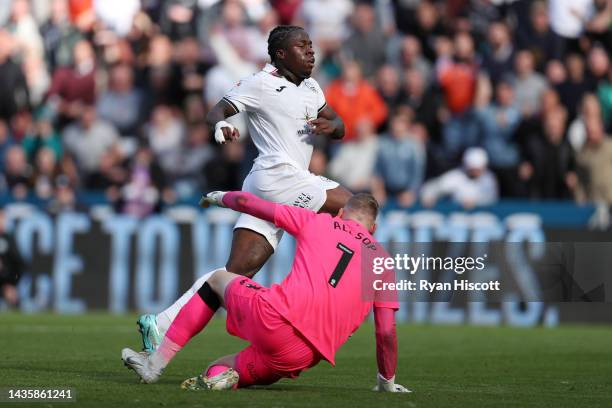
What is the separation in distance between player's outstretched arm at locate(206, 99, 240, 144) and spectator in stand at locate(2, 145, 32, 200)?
40.9 ft

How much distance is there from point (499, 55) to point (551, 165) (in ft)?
7.94

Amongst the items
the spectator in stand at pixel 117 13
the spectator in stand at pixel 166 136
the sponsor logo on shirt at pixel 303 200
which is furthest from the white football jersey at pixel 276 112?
the spectator in stand at pixel 117 13

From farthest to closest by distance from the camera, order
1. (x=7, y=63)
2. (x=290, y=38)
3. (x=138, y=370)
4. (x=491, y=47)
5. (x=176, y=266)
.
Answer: (x=7, y=63) → (x=491, y=47) → (x=176, y=266) → (x=290, y=38) → (x=138, y=370)

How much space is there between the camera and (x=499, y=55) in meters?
22.7

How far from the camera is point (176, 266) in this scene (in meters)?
21.0

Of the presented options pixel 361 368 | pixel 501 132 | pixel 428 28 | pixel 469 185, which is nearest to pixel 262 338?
pixel 361 368

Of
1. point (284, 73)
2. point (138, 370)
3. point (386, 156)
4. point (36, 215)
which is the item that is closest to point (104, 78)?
point (36, 215)

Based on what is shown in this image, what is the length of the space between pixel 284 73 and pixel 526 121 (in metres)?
10.7

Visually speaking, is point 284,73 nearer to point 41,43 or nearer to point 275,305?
point 275,305

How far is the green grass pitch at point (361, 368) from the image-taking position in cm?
938

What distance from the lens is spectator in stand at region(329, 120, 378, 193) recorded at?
21812 millimetres

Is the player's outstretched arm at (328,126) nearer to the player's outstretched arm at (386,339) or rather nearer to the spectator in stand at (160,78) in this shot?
the player's outstretched arm at (386,339)

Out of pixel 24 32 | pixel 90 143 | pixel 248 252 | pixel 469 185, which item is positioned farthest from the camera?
pixel 24 32

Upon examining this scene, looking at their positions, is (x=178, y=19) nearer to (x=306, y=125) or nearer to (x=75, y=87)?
(x=75, y=87)
